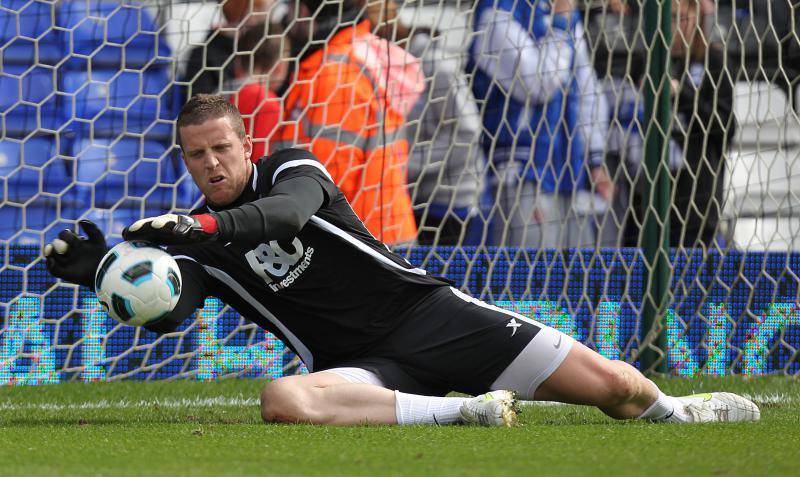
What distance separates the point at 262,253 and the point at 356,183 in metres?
1.98

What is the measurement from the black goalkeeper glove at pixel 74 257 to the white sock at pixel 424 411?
3.28 feet

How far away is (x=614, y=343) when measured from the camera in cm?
593

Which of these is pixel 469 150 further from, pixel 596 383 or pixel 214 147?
pixel 214 147

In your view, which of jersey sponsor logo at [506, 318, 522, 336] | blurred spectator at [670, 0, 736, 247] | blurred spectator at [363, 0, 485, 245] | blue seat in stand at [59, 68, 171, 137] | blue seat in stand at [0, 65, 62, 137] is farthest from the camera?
blurred spectator at [670, 0, 736, 247]

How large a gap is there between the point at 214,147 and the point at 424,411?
3.30 feet

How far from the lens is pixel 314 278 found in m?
3.82

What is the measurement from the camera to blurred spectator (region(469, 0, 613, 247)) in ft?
19.5

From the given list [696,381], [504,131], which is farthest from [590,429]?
[504,131]

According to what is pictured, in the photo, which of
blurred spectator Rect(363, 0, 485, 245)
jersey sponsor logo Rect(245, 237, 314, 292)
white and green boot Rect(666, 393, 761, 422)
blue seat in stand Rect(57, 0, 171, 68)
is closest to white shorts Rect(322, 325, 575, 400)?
jersey sponsor logo Rect(245, 237, 314, 292)

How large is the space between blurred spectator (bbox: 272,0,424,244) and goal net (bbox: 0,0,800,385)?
0.01 meters

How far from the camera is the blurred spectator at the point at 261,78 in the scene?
5.72m

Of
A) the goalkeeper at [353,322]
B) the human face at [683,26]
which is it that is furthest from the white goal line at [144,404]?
the human face at [683,26]

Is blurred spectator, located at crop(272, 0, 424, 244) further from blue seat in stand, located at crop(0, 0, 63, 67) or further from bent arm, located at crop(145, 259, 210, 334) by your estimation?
bent arm, located at crop(145, 259, 210, 334)

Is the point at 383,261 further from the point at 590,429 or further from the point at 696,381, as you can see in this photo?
the point at 696,381
